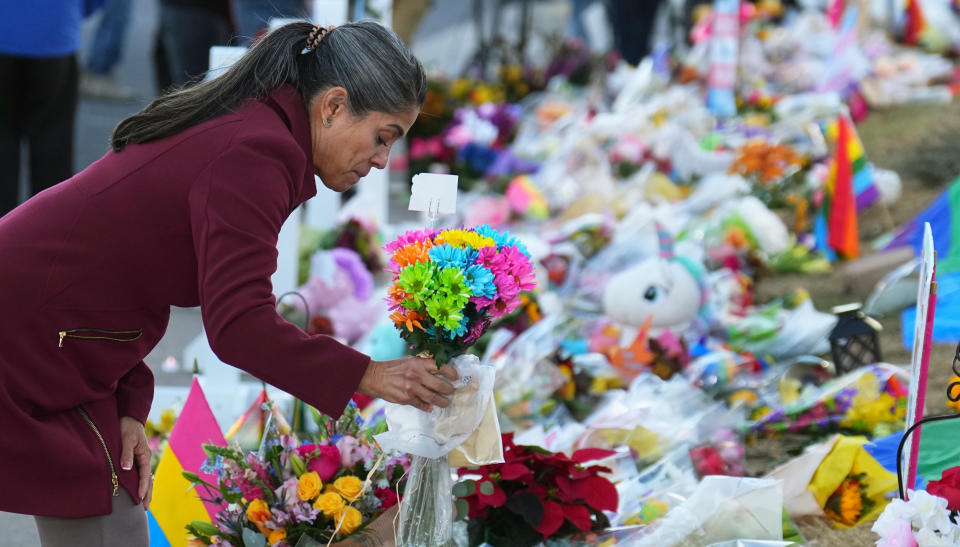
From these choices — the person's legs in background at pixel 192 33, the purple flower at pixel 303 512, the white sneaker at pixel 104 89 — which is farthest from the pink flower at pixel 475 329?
the white sneaker at pixel 104 89

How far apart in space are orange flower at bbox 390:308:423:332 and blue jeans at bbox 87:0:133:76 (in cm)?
749

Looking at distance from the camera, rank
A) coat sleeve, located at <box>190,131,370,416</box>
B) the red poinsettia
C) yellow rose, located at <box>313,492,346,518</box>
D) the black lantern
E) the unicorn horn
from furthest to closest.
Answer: the unicorn horn
the black lantern
the red poinsettia
yellow rose, located at <box>313,492,346,518</box>
coat sleeve, located at <box>190,131,370,416</box>

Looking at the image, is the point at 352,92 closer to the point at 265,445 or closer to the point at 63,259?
the point at 63,259

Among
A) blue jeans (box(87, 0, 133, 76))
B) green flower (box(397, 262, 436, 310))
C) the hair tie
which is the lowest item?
blue jeans (box(87, 0, 133, 76))

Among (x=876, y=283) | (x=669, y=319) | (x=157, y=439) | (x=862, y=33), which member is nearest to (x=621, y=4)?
(x=862, y=33)

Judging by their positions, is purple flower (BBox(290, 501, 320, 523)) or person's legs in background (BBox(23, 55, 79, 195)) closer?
purple flower (BBox(290, 501, 320, 523))

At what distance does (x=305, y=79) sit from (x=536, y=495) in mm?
996

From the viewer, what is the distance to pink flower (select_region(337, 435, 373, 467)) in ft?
7.36

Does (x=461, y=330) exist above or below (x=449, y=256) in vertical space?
below

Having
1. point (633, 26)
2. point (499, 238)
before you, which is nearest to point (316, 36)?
point (499, 238)

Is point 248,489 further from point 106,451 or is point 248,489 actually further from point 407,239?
point 407,239

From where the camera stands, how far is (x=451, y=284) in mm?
1855

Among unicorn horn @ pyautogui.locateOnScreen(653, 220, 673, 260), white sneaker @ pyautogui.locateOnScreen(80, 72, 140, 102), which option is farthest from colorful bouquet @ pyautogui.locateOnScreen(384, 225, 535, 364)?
white sneaker @ pyautogui.locateOnScreen(80, 72, 140, 102)

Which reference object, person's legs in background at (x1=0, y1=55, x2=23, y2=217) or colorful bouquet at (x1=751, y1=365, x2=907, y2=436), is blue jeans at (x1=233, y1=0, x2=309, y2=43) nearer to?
person's legs in background at (x1=0, y1=55, x2=23, y2=217)
